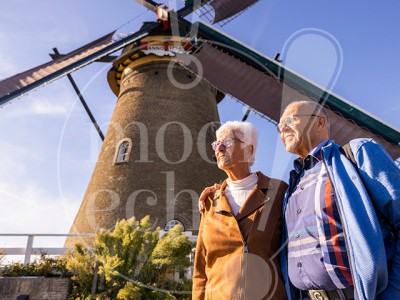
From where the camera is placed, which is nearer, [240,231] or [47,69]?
[240,231]

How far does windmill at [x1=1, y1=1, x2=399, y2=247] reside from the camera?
337 inches

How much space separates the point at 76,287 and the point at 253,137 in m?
4.41

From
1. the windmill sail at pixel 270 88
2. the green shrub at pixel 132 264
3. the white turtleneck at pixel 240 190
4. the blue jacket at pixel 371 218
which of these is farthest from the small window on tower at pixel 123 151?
the blue jacket at pixel 371 218

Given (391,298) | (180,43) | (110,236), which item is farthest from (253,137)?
(180,43)

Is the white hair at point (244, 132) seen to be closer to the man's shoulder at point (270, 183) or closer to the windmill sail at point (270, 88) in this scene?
the man's shoulder at point (270, 183)

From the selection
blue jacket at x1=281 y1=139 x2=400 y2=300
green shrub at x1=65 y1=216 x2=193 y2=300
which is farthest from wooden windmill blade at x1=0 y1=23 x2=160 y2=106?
blue jacket at x1=281 y1=139 x2=400 y2=300

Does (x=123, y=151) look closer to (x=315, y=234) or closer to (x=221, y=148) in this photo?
(x=221, y=148)

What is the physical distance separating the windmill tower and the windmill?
0.54 meters

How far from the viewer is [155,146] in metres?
11.0

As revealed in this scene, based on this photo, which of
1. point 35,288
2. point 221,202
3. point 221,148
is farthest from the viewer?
point 35,288

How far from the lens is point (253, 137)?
106 inches

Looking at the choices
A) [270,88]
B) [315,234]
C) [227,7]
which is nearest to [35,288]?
[315,234]

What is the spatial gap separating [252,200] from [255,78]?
27.8 feet

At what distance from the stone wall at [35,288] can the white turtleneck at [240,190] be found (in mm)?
4243
